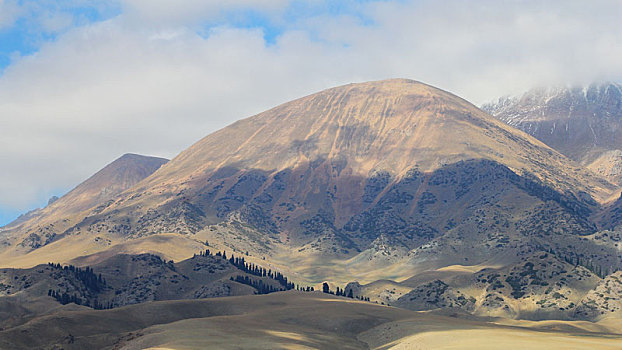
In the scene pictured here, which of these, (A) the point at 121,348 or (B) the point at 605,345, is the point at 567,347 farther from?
(A) the point at 121,348

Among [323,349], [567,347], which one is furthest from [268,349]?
[567,347]

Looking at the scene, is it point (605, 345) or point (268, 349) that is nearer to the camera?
point (605, 345)

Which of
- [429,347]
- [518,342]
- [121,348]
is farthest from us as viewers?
[121,348]

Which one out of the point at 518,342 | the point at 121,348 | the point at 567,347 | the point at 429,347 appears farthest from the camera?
the point at 121,348

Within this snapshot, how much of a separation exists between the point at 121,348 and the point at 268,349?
142ft

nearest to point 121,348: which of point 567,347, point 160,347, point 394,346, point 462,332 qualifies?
point 160,347

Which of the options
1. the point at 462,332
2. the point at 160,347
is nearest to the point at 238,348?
the point at 160,347

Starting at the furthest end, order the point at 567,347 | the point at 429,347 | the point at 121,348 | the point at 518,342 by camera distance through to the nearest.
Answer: the point at 121,348 → the point at 429,347 → the point at 518,342 → the point at 567,347

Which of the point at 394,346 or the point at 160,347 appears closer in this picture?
the point at 160,347

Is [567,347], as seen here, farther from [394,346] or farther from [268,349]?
[268,349]

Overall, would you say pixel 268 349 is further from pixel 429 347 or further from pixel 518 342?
pixel 518 342

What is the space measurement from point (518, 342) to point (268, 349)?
60.5 meters

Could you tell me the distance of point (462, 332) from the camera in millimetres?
198000

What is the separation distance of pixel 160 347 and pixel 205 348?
10559mm
